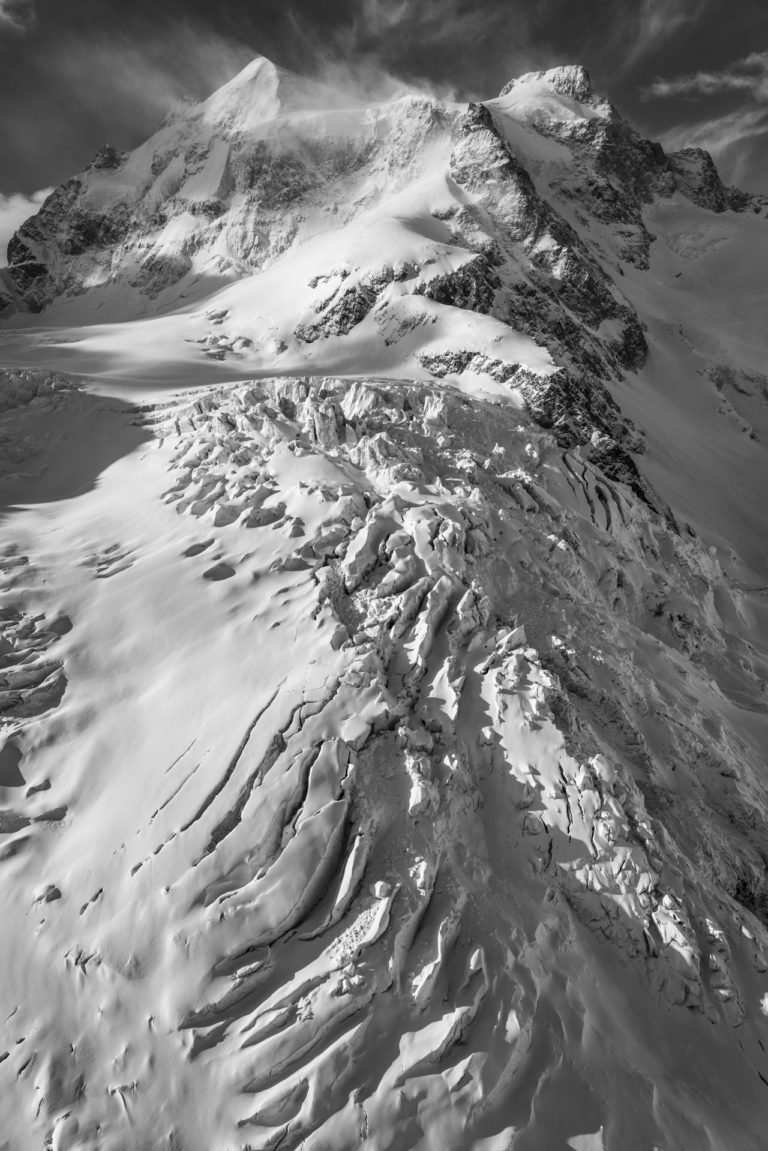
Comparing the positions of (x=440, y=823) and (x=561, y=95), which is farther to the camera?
(x=561, y=95)

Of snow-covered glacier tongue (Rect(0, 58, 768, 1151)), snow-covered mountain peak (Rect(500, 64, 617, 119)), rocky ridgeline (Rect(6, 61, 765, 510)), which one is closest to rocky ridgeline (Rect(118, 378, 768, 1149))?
snow-covered glacier tongue (Rect(0, 58, 768, 1151))

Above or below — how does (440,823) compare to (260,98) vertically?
below

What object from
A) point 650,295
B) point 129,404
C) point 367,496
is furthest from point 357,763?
point 650,295

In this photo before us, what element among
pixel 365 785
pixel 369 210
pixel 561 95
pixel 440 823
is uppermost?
pixel 561 95

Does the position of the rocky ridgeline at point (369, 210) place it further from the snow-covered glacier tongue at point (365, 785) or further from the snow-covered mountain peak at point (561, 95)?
the snow-covered glacier tongue at point (365, 785)

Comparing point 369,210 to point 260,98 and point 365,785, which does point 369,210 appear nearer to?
point 260,98

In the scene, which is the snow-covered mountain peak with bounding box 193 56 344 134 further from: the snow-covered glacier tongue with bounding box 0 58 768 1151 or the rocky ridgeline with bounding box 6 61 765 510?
the snow-covered glacier tongue with bounding box 0 58 768 1151

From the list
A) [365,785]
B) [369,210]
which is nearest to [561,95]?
[369,210]
